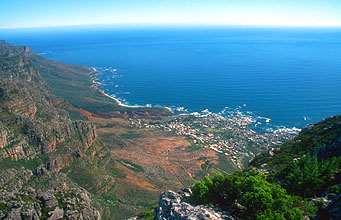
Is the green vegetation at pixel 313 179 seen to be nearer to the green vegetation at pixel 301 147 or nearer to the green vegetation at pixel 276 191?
the green vegetation at pixel 276 191

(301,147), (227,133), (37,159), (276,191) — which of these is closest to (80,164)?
(37,159)

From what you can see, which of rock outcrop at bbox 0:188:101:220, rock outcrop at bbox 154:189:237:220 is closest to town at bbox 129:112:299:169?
rock outcrop at bbox 0:188:101:220

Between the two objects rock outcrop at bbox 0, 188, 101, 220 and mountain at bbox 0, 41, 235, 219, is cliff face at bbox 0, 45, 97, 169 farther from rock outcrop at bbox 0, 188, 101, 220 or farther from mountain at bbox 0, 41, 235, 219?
rock outcrop at bbox 0, 188, 101, 220

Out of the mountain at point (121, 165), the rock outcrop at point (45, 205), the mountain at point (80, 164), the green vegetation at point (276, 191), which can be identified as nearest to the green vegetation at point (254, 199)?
the green vegetation at point (276, 191)

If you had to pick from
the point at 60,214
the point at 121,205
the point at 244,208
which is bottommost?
the point at 121,205

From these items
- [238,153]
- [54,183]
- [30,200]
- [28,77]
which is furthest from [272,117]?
[28,77]

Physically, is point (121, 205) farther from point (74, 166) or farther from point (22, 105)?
point (22, 105)

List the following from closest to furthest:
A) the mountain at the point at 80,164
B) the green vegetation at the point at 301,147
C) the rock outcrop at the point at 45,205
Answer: the rock outcrop at the point at 45,205 < the green vegetation at the point at 301,147 < the mountain at the point at 80,164

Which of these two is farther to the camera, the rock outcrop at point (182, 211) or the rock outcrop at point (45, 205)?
the rock outcrop at point (45, 205)

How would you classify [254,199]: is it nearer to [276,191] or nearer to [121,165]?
[276,191]
